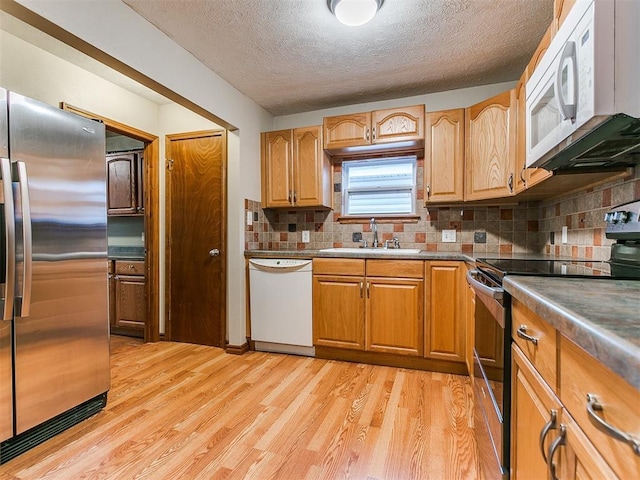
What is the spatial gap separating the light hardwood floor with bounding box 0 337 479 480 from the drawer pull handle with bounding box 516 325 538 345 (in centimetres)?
84

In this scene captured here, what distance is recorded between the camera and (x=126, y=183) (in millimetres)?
3289

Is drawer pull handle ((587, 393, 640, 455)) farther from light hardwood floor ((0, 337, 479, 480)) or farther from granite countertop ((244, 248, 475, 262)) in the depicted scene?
granite countertop ((244, 248, 475, 262))

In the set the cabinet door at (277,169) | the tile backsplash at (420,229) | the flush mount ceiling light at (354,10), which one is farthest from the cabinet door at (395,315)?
the flush mount ceiling light at (354,10)

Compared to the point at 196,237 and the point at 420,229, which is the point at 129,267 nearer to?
the point at 196,237

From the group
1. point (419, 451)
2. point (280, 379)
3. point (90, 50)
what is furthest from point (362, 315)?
point (90, 50)

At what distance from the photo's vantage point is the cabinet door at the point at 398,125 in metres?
2.62

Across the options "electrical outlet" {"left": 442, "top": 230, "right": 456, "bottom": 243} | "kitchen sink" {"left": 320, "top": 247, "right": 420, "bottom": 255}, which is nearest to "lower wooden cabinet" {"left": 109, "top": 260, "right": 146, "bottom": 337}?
"kitchen sink" {"left": 320, "top": 247, "right": 420, "bottom": 255}

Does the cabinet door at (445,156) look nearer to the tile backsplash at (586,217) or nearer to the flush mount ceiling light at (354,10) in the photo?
the tile backsplash at (586,217)

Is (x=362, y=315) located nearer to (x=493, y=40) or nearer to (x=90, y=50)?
(x=493, y=40)

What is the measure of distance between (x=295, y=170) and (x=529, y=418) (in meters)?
2.59

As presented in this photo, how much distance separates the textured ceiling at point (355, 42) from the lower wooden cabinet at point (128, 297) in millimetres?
2139

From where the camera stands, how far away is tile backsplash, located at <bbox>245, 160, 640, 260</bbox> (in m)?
1.67

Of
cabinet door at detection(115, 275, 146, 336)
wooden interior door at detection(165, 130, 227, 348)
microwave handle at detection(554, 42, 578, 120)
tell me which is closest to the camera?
microwave handle at detection(554, 42, 578, 120)

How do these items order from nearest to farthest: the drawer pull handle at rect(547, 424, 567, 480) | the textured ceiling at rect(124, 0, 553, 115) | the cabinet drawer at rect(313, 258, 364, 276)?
the drawer pull handle at rect(547, 424, 567, 480) < the textured ceiling at rect(124, 0, 553, 115) < the cabinet drawer at rect(313, 258, 364, 276)
